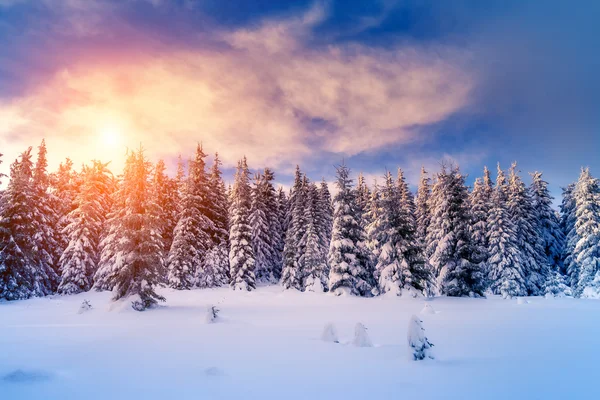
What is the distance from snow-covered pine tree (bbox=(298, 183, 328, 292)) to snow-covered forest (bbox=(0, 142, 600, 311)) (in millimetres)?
123

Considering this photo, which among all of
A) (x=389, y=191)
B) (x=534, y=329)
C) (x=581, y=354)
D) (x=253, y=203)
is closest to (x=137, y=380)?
(x=581, y=354)

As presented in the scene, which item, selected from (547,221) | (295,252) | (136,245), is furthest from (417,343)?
(547,221)

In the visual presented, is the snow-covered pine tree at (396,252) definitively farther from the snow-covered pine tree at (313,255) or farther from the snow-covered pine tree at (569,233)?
the snow-covered pine tree at (569,233)

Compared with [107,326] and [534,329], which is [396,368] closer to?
[534,329]

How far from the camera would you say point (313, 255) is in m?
33.3

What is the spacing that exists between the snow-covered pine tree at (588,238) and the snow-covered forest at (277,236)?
0.43 feet

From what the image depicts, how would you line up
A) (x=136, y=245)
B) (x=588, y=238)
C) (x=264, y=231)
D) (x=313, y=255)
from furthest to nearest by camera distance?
(x=264, y=231) < (x=588, y=238) < (x=313, y=255) < (x=136, y=245)

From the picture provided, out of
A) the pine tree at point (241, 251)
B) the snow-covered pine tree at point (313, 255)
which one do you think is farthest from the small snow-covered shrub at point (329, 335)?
the pine tree at point (241, 251)

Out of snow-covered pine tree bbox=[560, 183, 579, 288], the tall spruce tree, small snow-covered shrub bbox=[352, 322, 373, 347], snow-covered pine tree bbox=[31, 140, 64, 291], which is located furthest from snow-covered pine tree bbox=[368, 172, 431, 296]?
snow-covered pine tree bbox=[31, 140, 64, 291]

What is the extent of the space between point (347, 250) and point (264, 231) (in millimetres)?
18115

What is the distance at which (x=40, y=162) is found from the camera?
99.5ft

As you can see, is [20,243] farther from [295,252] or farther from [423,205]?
[423,205]

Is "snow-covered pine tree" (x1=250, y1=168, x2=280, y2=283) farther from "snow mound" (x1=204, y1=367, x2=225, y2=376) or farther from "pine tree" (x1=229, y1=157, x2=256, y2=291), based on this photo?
"snow mound" (x1=204, y1=367, x2=225, y2=376)

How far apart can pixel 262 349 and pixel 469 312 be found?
1246 cm
